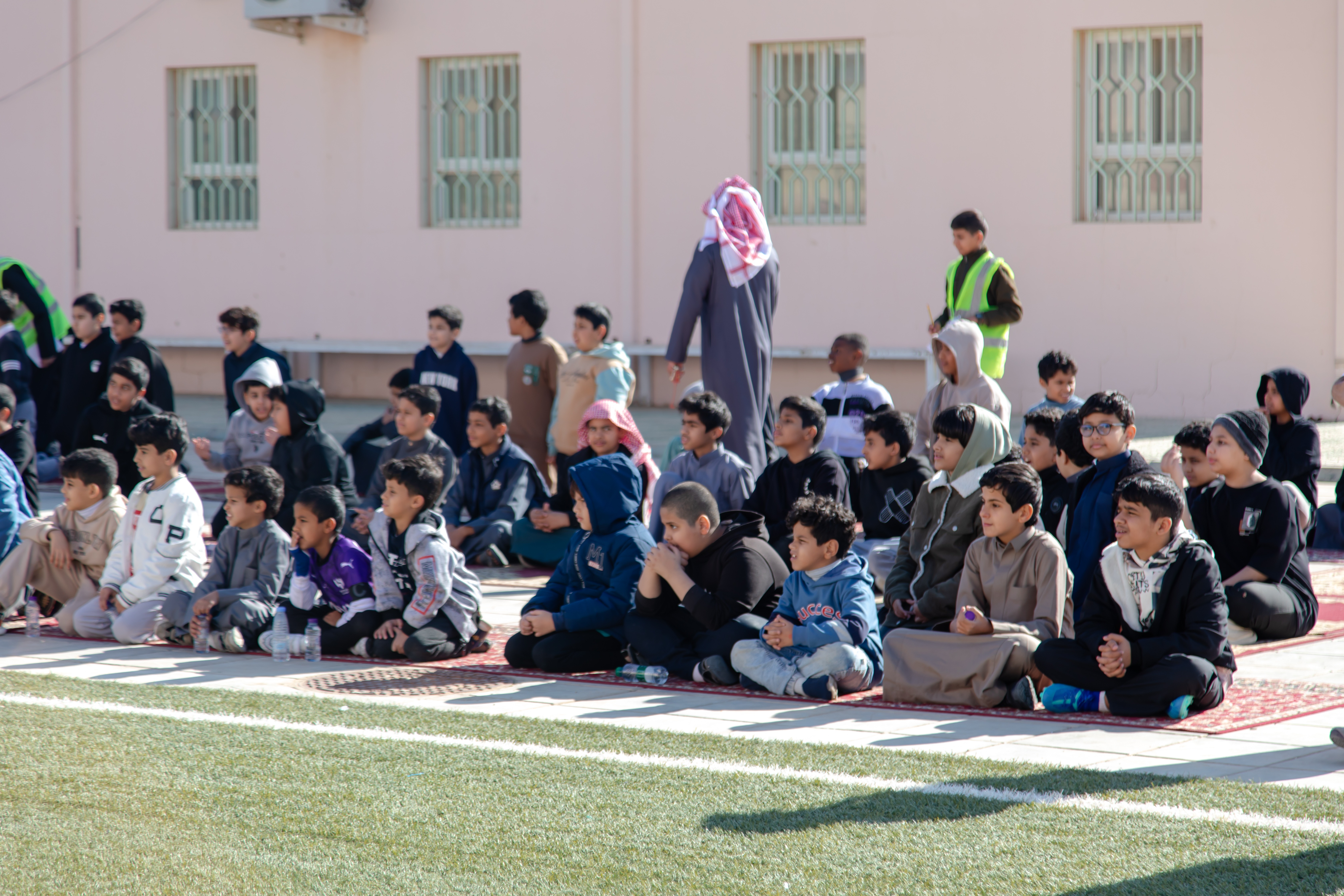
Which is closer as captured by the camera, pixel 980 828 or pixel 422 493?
pixel 980 828

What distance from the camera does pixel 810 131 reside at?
1606cm

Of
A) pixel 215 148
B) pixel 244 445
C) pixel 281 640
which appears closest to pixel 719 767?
pixel 281 640

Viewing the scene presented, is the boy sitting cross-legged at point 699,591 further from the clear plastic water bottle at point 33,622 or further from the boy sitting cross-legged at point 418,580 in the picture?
the clear plastic water bottle at point 33,622

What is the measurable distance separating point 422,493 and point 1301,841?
12.6 feet

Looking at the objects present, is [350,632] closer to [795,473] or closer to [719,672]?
[719,672]

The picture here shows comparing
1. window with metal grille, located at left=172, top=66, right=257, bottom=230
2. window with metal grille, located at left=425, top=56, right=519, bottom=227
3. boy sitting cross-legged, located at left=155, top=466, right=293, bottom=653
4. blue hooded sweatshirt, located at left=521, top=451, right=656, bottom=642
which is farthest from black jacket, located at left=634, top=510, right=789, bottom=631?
window with metal grille, located at left=172, top=66, right=257, bottom=230

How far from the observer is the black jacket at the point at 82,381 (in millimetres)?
11570

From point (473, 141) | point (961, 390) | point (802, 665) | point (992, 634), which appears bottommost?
point (802, 665)

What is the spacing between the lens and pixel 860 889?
3816mm

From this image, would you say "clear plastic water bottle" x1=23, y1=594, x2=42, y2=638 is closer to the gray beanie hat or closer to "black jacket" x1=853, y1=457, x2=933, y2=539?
"black jacket" x1=853, y1=457, x2=933, y2=539

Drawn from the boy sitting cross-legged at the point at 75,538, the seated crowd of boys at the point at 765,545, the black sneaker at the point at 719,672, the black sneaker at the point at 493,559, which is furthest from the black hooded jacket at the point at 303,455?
the black sneaker at the point at 719,672

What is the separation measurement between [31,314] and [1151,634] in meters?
10.1

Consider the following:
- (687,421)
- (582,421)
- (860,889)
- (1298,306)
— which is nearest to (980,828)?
(860,889)

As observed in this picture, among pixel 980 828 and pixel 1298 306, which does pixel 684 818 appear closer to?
pixel 980 828
